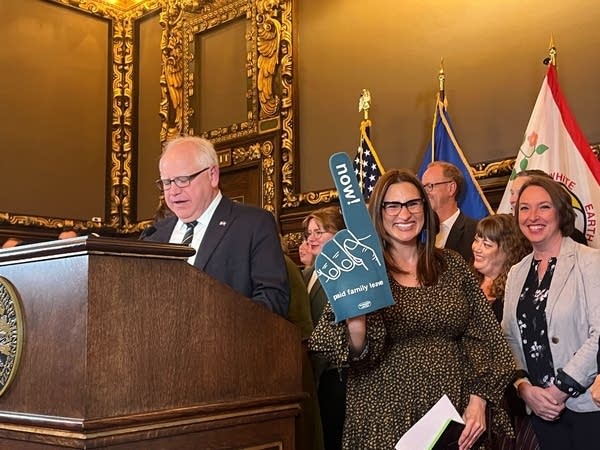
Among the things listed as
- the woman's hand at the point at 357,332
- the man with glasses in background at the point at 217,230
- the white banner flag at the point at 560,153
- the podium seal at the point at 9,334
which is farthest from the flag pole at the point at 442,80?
the podium seal at the point at 9,334

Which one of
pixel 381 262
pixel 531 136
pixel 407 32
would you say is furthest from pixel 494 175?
pixel 381 262

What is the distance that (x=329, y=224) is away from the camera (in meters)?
3.29

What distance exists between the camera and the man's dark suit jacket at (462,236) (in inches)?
141

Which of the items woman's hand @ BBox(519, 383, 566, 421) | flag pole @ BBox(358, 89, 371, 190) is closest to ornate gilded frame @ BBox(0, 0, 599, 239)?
flag pole @ BBox(358, 89, 371, 190)

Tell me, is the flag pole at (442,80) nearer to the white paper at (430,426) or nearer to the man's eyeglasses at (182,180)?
the man's eyeglasses at (182,180)

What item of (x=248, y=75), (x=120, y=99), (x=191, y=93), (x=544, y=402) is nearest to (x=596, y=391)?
(x=544, y=402)

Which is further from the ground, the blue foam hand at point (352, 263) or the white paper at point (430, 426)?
the blue foam hand at point (352, 263)

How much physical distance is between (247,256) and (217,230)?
5.5 inches

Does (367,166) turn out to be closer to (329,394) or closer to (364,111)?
(364,111)

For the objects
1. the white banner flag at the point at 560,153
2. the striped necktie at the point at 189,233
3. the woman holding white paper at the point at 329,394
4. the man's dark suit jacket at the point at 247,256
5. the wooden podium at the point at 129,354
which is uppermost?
the white banner flag at the point at 560,153

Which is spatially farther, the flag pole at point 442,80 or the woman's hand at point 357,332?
the flag pole at point 442,80

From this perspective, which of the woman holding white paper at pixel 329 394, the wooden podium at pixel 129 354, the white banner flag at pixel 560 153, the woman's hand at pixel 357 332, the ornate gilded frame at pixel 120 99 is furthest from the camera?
the ornate gilded frame at pixel 120 99

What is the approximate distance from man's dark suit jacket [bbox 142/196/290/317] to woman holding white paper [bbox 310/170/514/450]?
0.66ft

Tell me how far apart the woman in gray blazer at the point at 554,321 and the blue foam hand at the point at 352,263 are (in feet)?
2.97
